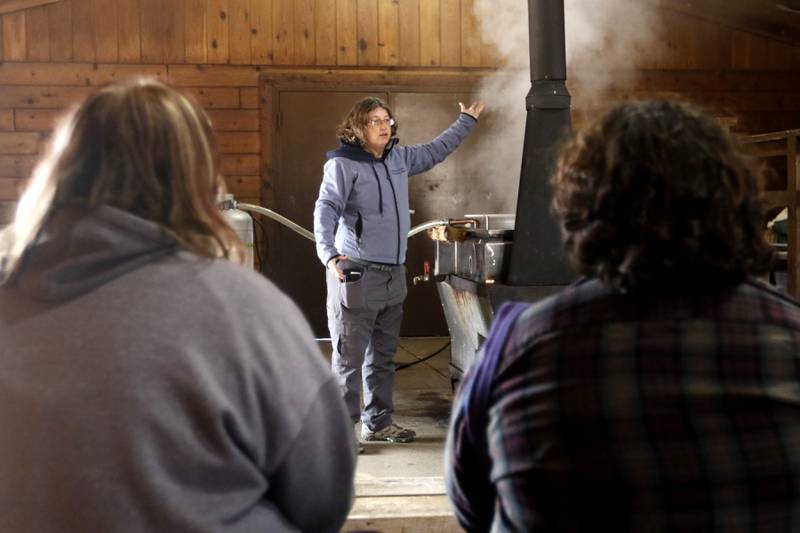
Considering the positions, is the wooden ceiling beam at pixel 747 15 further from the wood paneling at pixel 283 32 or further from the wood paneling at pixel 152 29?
the wood paneling at pixel 152 29

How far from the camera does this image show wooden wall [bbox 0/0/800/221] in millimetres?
6941

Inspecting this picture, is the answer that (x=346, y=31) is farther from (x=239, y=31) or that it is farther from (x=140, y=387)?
(x=140, y=387)

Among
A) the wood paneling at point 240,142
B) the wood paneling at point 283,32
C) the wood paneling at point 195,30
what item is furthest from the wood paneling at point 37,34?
the wood paneling at point 283,32

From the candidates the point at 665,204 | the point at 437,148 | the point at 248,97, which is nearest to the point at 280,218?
the point at 437,148

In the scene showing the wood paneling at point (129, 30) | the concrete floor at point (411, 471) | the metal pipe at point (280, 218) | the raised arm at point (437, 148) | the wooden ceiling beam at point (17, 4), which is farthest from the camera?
the wood paneling at point (129, 30)

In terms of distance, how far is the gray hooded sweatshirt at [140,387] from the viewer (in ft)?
4.28

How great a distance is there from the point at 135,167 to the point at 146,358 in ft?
0.94

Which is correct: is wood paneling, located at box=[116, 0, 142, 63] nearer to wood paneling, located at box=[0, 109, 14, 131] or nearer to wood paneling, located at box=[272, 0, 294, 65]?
wood paneling, located at box=[0, 109, 14, 131]

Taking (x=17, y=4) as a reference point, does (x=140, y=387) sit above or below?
below

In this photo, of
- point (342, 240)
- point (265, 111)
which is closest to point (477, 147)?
point (265, 111)

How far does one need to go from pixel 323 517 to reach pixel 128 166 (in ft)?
1.99

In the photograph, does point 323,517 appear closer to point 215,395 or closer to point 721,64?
point 215,395

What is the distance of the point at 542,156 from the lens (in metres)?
4.08

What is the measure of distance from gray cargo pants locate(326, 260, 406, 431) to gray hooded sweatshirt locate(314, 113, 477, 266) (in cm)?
9
